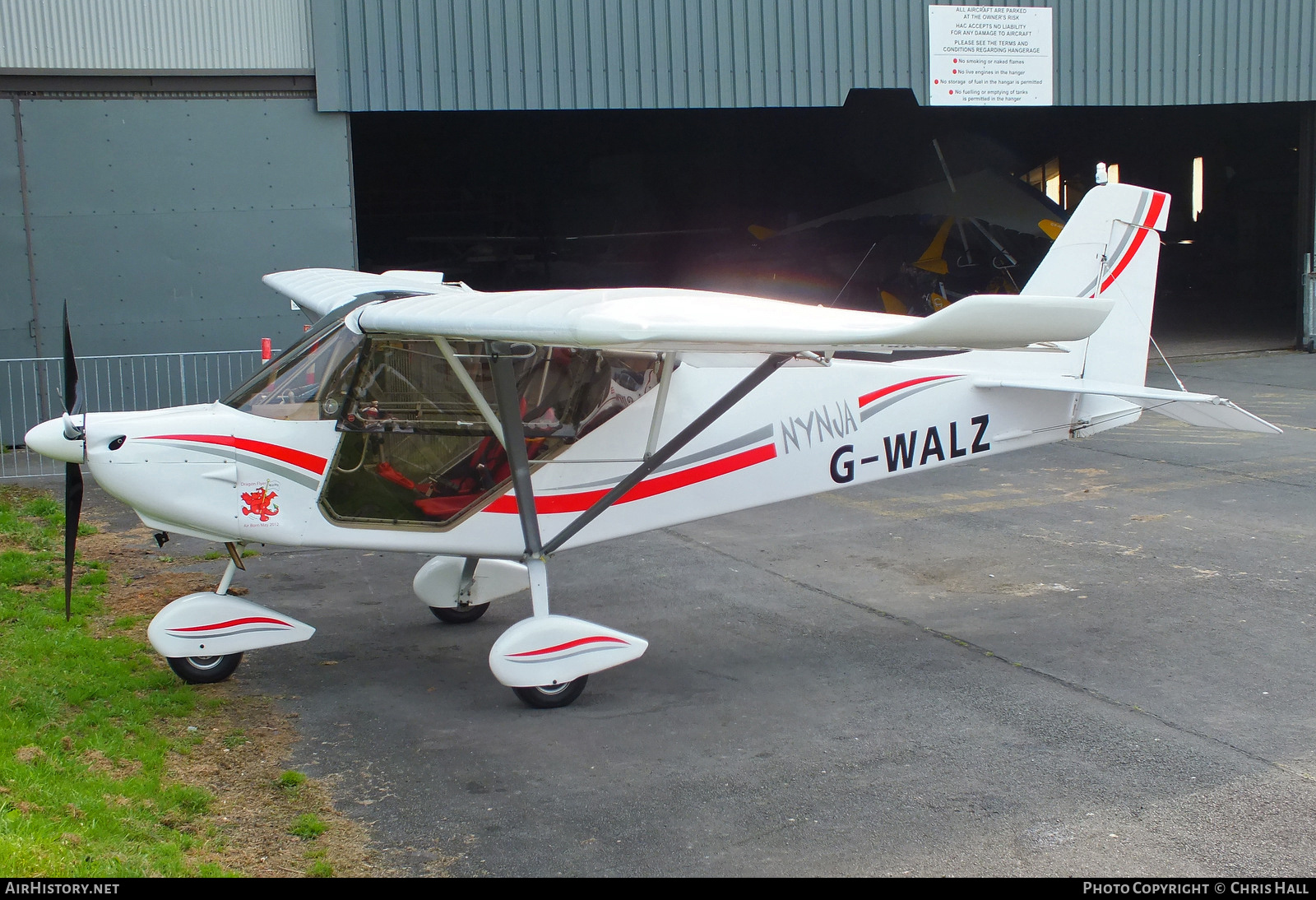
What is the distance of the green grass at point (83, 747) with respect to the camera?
406cm

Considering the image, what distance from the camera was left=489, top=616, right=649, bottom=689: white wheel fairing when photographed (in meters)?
5.77

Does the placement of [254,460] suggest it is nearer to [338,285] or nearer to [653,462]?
[653,462]

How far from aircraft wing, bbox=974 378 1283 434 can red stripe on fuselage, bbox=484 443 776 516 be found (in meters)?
1.51

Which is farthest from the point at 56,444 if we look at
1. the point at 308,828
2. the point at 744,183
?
the point at 744,183

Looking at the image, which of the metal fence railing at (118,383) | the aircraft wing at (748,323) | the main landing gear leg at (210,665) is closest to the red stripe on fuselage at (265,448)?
the main landing gear leg at (210,665)

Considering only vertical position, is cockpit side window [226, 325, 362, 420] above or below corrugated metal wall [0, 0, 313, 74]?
below

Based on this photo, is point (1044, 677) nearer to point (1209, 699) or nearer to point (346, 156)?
point (1209, 699)

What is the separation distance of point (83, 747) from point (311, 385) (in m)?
2.05

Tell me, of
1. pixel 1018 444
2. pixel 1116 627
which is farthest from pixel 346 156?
pixel 1116 627

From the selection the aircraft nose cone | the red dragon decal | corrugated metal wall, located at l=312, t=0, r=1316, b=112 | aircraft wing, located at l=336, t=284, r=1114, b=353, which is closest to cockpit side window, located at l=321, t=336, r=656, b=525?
the red dragon decal

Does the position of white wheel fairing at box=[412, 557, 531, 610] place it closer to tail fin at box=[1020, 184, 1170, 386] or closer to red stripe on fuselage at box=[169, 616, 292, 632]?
red stripe on fuselage at box=[169, 616, 292, 632]

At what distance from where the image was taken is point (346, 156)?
1420 cm

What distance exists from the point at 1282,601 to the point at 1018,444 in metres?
1.93

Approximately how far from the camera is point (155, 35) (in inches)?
523
